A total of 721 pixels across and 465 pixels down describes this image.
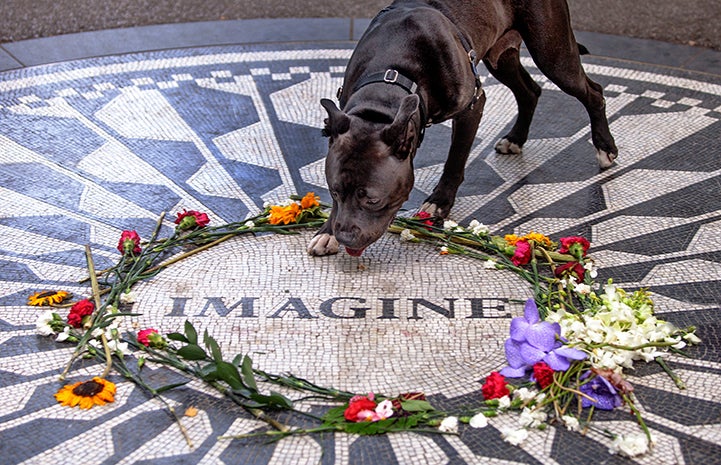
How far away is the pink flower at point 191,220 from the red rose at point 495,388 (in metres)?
1.99

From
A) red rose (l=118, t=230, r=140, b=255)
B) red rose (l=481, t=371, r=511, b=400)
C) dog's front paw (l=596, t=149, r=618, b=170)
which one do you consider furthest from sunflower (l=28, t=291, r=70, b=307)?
dog's front paw (l=596, t=149, r=618, b=170)

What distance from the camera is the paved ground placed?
7.91 metres

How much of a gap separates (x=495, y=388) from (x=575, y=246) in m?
1.28

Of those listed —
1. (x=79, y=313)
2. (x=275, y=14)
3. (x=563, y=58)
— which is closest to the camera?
(x=79, y=313)

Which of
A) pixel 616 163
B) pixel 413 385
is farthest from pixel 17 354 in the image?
pixel 616 163

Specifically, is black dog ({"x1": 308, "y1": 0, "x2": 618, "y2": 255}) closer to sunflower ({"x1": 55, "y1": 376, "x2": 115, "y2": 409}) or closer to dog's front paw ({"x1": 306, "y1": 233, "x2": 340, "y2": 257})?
dog's front paw ({"x1": 306, "y1": 233, "x2": 340, "y2": 257})

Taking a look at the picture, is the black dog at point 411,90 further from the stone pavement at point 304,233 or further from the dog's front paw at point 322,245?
the stone pavement at point 304,233

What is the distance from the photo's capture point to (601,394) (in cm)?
363

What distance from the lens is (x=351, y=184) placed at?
4090mm

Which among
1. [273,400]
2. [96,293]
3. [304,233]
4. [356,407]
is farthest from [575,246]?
[96,293]

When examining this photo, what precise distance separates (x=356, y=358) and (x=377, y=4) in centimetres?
534

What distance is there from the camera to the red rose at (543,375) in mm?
3652

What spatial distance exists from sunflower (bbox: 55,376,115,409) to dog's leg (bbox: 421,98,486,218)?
2.11m

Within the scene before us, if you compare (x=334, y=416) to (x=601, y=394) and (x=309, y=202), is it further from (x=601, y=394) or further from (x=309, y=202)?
(x=309, y=202)
